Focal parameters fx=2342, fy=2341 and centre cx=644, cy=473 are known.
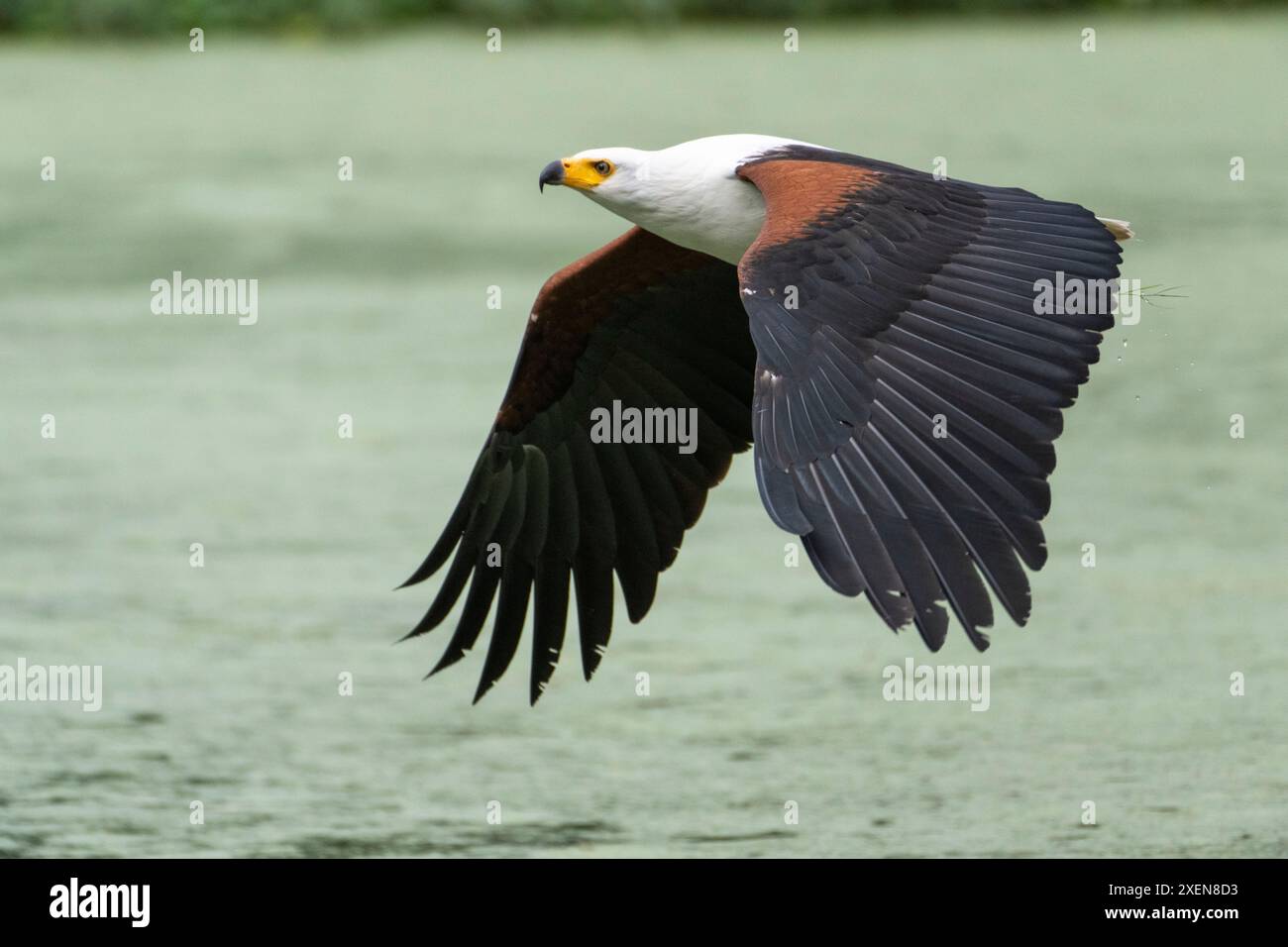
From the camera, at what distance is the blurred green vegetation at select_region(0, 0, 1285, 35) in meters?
19.5

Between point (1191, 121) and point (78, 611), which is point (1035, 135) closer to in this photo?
point (1191, 121)

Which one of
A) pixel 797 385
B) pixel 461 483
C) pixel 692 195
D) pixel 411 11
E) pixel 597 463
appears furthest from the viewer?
pixel 411 11

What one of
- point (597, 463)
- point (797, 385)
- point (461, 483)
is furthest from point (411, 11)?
point (797, 385)

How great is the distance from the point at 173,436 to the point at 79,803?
13.8 feet

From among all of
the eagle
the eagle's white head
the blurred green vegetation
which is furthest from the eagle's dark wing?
the blurred green vegetation

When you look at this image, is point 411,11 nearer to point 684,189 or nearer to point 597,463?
point 597,463

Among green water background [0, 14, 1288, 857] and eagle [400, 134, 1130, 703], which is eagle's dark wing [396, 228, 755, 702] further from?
green water background [0, 14, 1288, 857]

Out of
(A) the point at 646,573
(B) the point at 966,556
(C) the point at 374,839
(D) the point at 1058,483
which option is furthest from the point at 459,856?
(D) the point at 1058,483

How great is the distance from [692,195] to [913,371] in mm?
1195

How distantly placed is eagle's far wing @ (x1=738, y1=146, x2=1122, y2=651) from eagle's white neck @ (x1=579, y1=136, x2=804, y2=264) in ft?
0.39

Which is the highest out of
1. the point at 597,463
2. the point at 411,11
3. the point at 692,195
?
the point at 411,11

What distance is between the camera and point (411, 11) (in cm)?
1992

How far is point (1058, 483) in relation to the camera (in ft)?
32.9

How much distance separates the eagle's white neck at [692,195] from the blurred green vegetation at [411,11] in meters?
13.7
